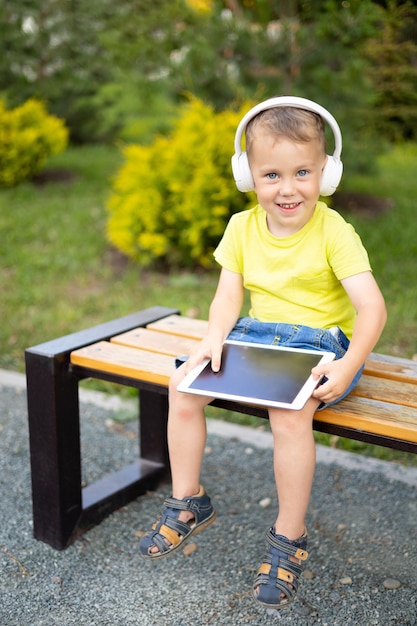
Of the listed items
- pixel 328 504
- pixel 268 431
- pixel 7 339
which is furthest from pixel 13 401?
pixel 328 504

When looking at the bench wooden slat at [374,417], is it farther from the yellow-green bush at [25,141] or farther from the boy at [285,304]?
the yellow-green bush at [25,141]

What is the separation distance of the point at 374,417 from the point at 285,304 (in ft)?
1.72

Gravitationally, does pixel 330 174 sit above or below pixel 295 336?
above

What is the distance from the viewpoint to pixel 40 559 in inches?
102

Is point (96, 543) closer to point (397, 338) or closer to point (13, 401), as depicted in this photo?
point (13, 401)

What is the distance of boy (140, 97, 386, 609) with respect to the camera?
2.11 meters

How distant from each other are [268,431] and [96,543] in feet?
3.94

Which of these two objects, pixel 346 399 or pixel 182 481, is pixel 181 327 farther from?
pixel 346 399

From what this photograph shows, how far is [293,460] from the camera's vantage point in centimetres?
210

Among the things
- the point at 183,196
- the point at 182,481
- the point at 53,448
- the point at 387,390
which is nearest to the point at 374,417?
the point at 387,390

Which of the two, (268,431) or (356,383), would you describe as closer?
(356,383)

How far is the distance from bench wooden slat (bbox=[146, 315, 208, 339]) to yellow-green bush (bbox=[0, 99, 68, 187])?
5.99 m

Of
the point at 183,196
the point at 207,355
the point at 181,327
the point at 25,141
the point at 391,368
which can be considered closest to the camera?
the point at 207,355

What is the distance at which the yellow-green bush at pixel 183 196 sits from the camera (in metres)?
5.68
